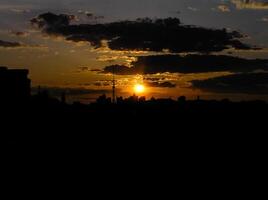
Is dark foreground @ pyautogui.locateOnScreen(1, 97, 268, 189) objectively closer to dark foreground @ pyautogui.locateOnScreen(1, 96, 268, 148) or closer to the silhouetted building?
dark foreground @ pyautogui.locateOnScreen(1, 96, 268, 148)

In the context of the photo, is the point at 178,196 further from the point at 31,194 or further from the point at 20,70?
the point at 20,70

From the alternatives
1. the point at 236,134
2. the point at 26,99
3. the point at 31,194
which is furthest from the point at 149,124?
the point at 31,194

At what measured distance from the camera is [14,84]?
7900 cm

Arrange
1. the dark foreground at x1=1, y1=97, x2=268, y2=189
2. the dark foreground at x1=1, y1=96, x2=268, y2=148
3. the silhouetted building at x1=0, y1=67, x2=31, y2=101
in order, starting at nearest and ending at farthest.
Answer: the dark foreground at x1=1, y1=97, x2=268, y2=189, the dark foreground at x1=1, y1=96, x2=268, y2=148, the silhouetted building at x1=0, y1=67, x2=31, y2=101

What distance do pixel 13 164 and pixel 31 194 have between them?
7926 mm

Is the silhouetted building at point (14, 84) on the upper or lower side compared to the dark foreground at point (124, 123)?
upper

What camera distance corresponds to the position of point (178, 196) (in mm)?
46406

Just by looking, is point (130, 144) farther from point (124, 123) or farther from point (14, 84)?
point (14, 84)

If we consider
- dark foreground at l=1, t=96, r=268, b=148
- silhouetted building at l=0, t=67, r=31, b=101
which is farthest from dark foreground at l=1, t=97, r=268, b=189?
silhouetted building at l=0, t=67, r=31, b=101

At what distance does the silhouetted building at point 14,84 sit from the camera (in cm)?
7565

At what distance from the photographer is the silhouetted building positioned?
248 ft

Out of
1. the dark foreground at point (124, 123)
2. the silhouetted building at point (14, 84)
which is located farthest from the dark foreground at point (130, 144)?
the silhouetted building at point (14, 84)

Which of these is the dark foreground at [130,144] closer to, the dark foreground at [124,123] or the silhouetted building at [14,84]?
the dark foreground at [124,123]

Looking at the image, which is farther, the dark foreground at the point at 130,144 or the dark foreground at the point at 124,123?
the dark foreground at the point at 124,123
